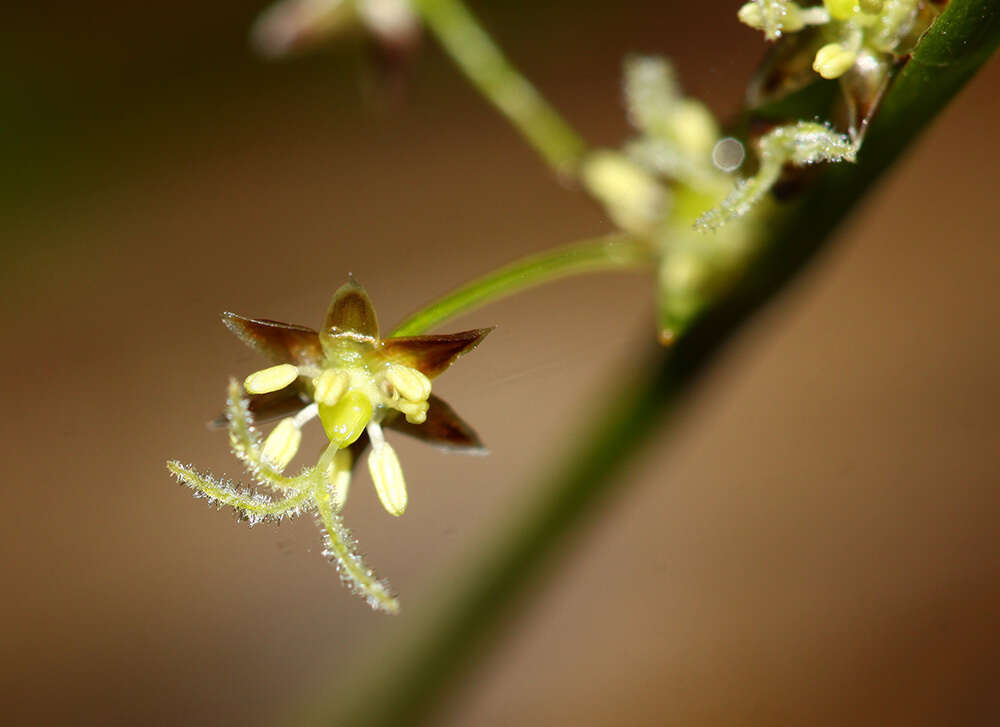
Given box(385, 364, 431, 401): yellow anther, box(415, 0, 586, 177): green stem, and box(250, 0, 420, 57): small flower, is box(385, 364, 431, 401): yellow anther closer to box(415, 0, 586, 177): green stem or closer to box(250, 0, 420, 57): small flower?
→ box(415, 0, 586, 177): green stem

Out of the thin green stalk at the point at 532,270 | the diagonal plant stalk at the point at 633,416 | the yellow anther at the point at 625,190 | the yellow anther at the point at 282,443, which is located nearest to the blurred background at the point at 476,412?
the diagonal plant stalk at the point at 633,416

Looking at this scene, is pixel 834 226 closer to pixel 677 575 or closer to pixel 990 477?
pixel 677 575

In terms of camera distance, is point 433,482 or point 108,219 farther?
point 108,219

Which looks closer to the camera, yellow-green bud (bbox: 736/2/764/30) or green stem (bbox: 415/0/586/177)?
yellow-green bud (bbox: 736/2/764/30)

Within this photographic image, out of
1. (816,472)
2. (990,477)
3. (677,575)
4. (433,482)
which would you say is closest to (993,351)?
(990,477)

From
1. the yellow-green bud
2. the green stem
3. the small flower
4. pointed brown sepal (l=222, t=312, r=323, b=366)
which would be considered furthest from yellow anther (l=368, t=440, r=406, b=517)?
the small flower

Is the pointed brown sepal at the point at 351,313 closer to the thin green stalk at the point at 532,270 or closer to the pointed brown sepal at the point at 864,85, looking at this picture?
the thin green stalk at the point at 532,270
